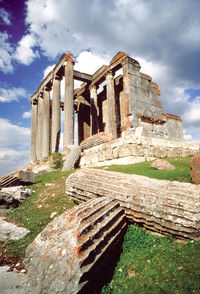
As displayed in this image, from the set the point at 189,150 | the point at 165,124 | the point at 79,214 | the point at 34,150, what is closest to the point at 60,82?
the point at 34,150

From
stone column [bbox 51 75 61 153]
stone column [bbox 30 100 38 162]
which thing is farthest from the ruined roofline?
stone column [bbox 30 100 38 162]

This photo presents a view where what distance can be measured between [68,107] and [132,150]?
332 inches

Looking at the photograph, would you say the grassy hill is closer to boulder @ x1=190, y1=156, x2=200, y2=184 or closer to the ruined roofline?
boulder @ x1=190, y1=156, x2=200, y2=184

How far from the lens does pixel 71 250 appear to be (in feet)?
5.71

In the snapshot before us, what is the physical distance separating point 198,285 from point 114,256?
1.07 m

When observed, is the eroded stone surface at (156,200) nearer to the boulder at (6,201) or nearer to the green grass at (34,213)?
the green grass at (34,213)

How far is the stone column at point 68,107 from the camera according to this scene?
1288 centimetres

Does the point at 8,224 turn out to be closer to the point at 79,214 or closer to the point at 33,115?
the point at 79,214

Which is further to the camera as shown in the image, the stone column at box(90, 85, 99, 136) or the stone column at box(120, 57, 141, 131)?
the stone column at box(90, 85, 99, 136)

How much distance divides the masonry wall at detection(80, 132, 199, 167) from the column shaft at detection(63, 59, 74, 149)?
341 cm

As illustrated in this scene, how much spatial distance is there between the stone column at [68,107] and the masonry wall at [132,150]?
136 inches

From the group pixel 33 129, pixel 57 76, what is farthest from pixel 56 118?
pixel 33 129

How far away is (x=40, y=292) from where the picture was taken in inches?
62.4

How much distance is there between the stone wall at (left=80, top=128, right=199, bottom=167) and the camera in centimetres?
755
